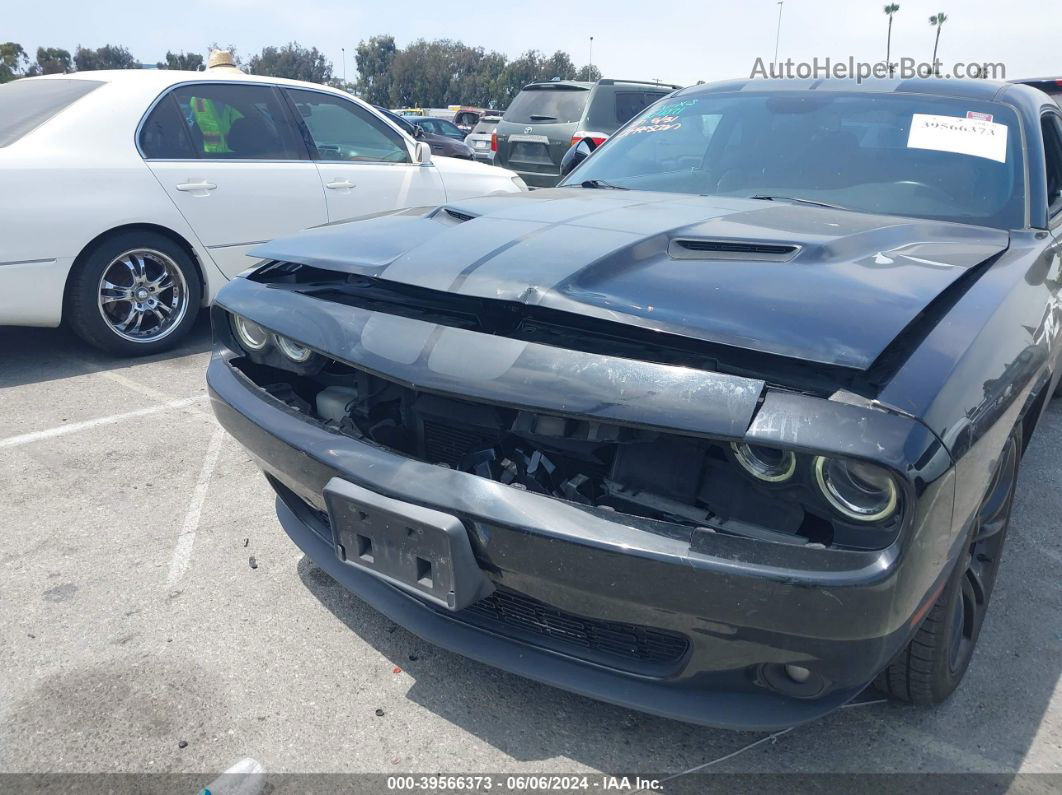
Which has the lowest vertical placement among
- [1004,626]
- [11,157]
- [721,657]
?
[1004,626]

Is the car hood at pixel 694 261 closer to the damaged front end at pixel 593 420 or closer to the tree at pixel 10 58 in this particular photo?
the damaged front end at pixel 593 420

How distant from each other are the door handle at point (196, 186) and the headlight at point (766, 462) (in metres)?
4.18

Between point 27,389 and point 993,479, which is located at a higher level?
point 993,479

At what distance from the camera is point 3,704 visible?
216 centimetres

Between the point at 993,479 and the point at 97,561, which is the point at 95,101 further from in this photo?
the point at 993,479

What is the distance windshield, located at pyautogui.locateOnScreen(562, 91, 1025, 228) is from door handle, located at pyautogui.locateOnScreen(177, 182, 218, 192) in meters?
2.54

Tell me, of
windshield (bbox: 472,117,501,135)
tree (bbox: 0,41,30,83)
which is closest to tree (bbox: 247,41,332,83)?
tree (bbox: 0,41,30,83)

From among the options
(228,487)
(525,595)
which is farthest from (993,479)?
(228,487)

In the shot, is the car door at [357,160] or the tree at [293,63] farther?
the tree at [293,63]

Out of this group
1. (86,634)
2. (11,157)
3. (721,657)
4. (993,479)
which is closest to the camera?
(721,657)

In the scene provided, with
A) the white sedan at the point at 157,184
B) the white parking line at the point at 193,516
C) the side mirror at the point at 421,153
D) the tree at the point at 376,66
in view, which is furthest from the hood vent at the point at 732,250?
the tree at the point at 376,66

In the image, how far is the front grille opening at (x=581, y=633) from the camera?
1855 millimetres

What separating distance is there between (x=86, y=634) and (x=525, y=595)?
1425mm

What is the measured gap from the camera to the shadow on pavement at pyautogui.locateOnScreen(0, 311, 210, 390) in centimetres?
466
